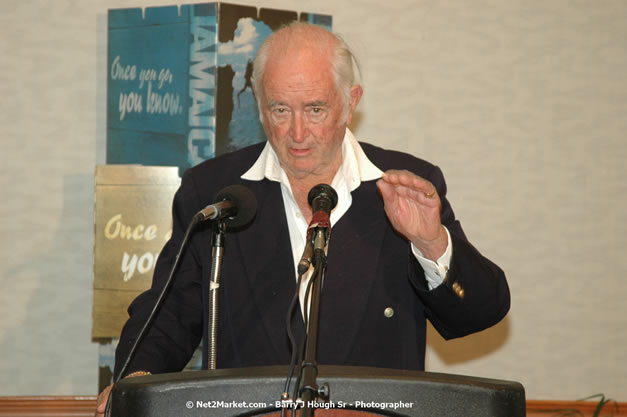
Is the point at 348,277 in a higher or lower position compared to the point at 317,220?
lower

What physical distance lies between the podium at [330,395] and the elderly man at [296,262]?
781 mm

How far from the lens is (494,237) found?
3426 mm

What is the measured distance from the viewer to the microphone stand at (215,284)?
1577 mm

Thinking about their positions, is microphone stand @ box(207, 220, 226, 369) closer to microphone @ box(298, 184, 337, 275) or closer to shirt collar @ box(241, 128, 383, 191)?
microphone @ box(298, 184, 337, 275)

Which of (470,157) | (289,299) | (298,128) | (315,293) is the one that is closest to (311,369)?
(315,293)

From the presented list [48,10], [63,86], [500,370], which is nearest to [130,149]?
[63,86]

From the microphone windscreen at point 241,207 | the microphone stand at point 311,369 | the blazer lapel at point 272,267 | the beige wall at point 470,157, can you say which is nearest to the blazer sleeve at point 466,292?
the blazer lapel at point 272,267

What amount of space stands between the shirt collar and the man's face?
11cm

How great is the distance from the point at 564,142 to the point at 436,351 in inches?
45.0

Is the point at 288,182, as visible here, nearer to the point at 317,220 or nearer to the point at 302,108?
the point at 302,108

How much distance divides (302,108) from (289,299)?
0.54m

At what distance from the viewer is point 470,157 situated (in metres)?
3.41

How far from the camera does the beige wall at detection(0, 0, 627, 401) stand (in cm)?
321

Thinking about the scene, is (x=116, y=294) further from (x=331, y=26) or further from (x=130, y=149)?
(x=331, y=26)
